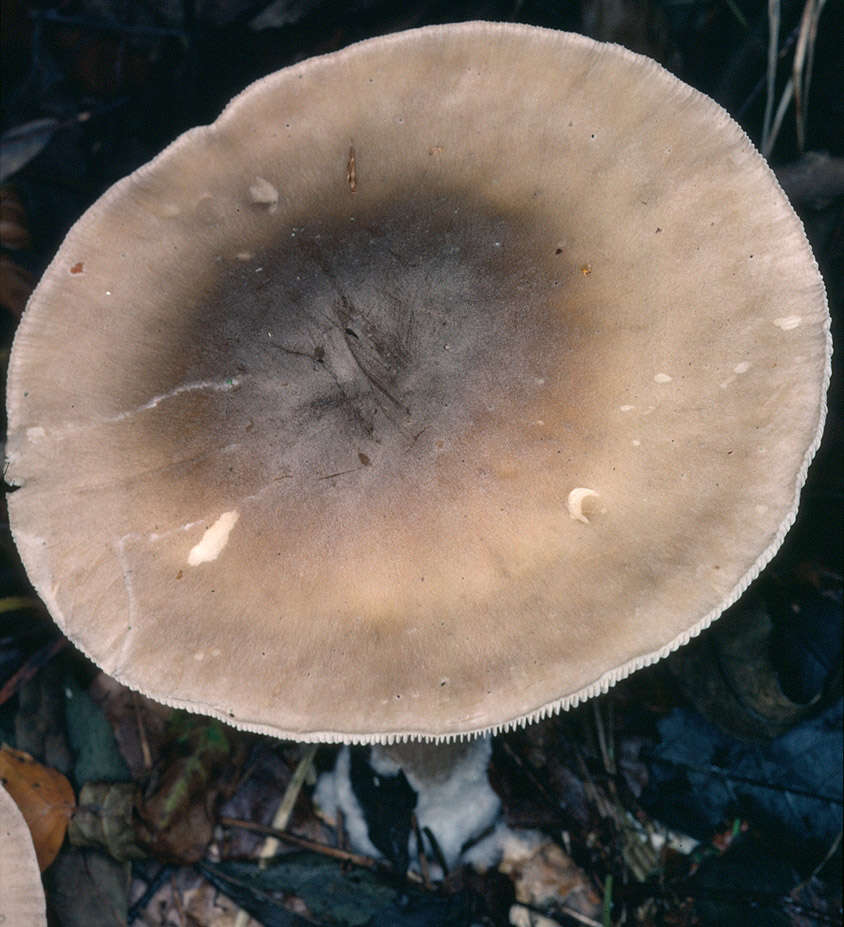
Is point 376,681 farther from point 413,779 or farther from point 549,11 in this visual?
point 549,11

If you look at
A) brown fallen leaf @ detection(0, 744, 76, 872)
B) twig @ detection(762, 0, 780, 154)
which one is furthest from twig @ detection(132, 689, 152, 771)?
twig @ detection(762, 0, 780, 154)

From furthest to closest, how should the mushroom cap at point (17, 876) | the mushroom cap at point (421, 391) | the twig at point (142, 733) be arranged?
the twig at point (142, 733), the mushroom cap at point (17, 876), the mushroom cap at point (421, 391)

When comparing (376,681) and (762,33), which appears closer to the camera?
(376,681)

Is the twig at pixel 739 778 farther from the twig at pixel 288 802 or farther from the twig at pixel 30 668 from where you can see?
the twig at pixel 30 668

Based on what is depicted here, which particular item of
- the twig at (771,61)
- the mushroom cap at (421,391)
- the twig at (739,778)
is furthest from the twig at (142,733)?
the twig at (771,61)

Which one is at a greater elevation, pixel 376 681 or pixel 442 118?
pixel 442 118

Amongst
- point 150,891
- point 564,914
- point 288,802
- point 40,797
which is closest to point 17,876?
point 40,797

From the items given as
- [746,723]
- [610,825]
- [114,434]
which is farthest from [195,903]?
[746,723]
